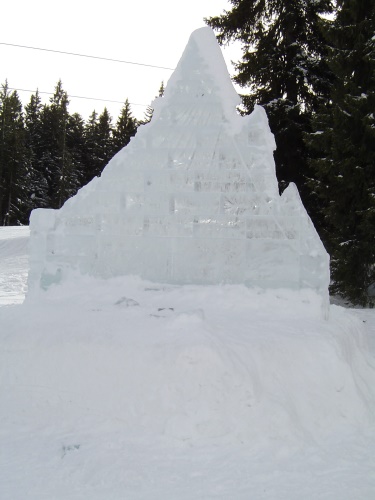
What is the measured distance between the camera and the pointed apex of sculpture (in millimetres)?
6641

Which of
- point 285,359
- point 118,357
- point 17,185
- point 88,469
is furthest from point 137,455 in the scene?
point 17,185

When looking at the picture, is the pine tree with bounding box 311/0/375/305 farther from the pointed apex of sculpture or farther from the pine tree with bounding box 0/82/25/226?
the pine tree with bounding box 0/82/25/226

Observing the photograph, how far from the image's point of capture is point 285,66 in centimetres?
1452

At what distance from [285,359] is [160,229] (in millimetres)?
2647

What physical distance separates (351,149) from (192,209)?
675 centimetres

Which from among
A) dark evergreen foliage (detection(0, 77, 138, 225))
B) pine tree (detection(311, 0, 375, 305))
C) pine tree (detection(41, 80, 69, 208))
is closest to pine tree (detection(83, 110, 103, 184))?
dark evergreen foliage (detection(0, 77, 138, 225))

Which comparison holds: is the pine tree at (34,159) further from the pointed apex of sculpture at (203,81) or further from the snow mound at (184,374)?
the snow mound at (184,374)

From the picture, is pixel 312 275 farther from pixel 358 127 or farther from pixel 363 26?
pixel 363 26

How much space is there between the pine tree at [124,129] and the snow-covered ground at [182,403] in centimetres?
→ 3290

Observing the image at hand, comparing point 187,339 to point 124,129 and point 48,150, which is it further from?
point 48,150

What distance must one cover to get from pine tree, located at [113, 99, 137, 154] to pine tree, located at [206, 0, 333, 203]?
73.2 feet

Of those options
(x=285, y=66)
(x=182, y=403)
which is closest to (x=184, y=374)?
(x=182, y=403)

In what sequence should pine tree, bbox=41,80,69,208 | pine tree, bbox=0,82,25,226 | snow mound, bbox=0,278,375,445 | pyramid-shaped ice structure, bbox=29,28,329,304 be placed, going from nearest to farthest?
snow mound, bbox=0,278,375,445, pyramid-shaped ice structure, bbox=29,28,329,304, pine tree, bbox=0,82,25,226, pine tree, bbox=41,80,69,208

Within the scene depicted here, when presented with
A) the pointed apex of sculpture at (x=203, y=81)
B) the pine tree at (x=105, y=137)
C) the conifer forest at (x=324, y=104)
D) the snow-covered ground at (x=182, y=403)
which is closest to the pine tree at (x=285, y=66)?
the conifer forest at (x=324, y=104)
